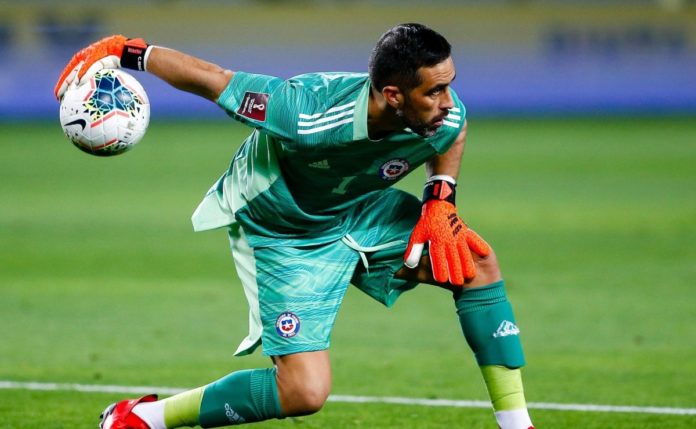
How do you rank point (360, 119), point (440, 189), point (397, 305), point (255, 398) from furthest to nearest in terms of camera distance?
point (397, 305), point (440, 189), point (255, 398), point (360, 119)

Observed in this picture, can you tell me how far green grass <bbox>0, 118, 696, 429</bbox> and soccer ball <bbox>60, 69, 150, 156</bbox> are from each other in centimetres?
156

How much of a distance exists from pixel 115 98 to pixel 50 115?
20.1 meters

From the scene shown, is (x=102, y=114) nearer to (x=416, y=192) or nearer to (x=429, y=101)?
(x=429, y=101)

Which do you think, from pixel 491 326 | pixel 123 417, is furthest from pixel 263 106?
pixel 123 417

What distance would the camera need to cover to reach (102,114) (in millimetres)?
5281

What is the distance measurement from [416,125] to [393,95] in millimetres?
167

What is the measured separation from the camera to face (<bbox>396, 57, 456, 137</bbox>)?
196 inches

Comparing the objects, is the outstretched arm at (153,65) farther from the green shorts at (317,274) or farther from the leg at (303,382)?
the leg at (303,382)

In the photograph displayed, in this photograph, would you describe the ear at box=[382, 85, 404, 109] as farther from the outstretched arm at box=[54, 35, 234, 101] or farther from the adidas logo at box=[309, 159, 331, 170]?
the outstretched arm at box=[54, 35, 234, 101]

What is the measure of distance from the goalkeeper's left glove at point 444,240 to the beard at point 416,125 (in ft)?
1.50

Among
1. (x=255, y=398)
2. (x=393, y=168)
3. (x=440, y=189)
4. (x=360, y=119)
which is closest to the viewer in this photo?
(x=360, y=119)

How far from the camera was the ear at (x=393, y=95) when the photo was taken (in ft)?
16.4

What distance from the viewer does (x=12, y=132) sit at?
22.5m

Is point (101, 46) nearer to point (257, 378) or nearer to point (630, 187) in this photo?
point (257, 378)
